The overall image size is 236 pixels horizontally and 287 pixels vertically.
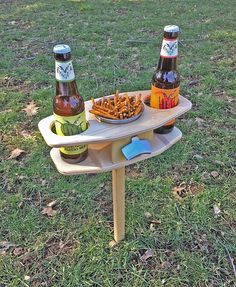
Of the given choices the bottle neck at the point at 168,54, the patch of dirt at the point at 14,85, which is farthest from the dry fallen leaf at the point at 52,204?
the patch of dirt at the point at 14,85

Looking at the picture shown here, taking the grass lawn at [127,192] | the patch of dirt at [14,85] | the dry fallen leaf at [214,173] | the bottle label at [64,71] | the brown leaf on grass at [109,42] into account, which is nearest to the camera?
the bottle label at [64,71]

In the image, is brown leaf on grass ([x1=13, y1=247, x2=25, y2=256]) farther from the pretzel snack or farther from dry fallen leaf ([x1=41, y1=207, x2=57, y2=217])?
the pretzel snack

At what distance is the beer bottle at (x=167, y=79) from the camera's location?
1.38 metres

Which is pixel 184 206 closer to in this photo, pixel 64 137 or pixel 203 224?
pixel 203 224

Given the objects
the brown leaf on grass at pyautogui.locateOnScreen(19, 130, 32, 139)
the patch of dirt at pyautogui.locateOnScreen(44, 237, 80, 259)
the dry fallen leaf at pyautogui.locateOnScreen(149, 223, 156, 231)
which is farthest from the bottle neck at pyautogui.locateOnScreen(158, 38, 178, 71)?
the brown leaf on grass at pyautogui.locateOnScreen(19, 130, 32, 139)

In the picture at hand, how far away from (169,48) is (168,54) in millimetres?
27

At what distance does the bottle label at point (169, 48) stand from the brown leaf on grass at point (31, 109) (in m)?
1.83

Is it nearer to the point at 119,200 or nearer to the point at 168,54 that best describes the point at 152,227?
the point at 119,200

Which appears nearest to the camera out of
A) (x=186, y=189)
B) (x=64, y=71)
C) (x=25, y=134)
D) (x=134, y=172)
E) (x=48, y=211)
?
(x=64, y=71)

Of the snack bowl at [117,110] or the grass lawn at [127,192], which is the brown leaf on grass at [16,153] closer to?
the grass lawn at [127,192]

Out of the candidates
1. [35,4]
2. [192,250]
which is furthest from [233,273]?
[35,4]

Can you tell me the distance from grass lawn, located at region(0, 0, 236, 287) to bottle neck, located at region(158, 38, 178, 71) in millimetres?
985

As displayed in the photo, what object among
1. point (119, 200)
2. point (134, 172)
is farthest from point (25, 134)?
point (119, 200)

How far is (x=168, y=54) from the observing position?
4.59ft
